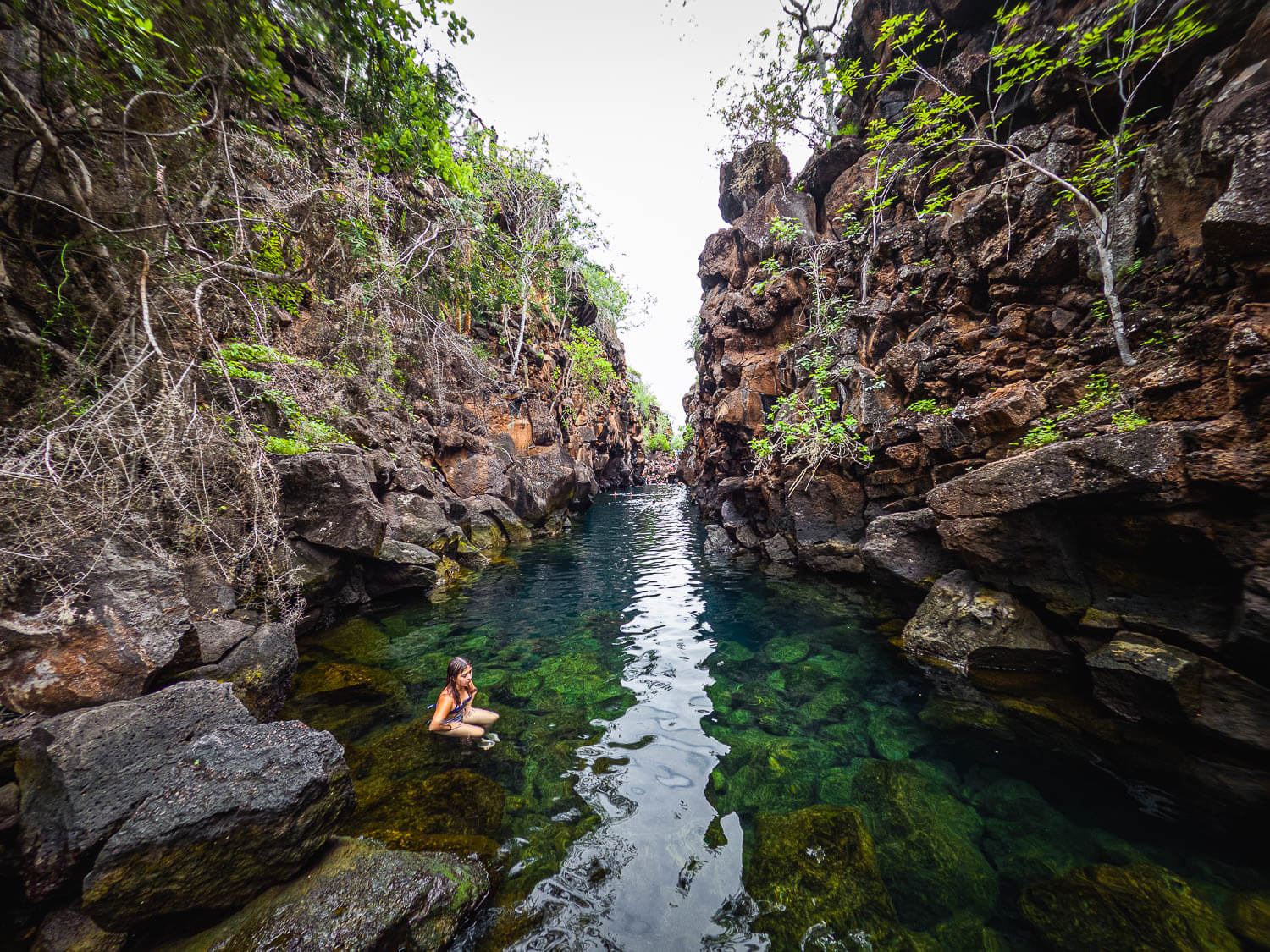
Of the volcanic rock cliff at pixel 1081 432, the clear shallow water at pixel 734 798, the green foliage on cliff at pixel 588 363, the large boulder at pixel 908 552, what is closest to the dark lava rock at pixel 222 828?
the clear shallow water at pixel 734 798

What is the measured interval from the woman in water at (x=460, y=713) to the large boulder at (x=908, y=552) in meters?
7.56

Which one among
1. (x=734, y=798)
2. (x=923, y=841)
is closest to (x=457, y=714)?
(x=734, y=798)

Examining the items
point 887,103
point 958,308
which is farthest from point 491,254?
point 887,103

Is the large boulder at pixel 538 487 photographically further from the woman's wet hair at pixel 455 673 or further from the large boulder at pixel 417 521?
the woman's wet hair at pixel 455 673

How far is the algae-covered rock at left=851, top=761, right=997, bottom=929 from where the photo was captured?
10.3 feet

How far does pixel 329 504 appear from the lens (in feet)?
27.2

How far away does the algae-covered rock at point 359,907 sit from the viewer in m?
2.39

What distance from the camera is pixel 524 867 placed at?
11.0ft

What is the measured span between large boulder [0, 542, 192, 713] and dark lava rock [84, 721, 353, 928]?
1720 mm

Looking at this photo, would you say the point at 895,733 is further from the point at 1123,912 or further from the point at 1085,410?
the point at 1085,410

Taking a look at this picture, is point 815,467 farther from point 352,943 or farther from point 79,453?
point 79,453

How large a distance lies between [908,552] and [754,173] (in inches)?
739

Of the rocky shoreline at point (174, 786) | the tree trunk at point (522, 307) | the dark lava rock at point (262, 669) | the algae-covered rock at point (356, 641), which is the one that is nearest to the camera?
the rocky shoreline at point (174, 786)

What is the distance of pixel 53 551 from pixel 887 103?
20403mm
